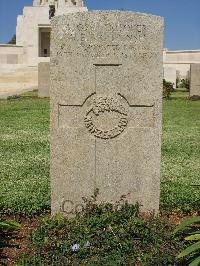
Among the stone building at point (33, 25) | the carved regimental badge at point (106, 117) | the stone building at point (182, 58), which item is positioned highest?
the stone building at point (33, 25)

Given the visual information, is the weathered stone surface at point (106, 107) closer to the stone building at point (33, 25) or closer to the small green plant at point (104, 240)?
the small green plant at point (104, 240)

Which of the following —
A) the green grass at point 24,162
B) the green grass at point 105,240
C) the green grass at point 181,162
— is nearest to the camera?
the green grass at point 105,240

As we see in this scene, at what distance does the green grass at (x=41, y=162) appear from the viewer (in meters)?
4.94

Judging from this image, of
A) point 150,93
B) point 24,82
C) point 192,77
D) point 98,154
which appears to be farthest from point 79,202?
point 24,82

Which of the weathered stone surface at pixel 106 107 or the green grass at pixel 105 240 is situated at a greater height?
the weathered stone surface at pixel 106 107

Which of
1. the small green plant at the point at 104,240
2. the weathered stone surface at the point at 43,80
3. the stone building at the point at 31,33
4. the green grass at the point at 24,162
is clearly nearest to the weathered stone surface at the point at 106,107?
the small green plant at the point at 104,240

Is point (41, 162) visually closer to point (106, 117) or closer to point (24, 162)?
point (24, 162)

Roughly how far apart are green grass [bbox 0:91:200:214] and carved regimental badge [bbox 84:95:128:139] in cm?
82

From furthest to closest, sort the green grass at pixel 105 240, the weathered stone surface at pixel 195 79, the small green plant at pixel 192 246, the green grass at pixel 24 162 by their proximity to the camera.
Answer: the weathered stone surface at pixel 195 79 → the green grass at pixel 24 162 → the green grass at pixel 105 240 → the small green plant at pixel 192 246

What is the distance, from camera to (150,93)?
4.12m

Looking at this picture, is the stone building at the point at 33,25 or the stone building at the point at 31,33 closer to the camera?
the stone building at the point at 31,33

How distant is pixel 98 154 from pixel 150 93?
69 cm

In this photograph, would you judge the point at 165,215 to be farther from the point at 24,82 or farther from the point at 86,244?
the point at 24,82

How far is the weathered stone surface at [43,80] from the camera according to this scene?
18.1 metres
